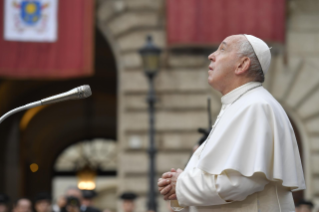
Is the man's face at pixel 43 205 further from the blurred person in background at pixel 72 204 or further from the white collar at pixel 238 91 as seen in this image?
the white collar at pixel 238 91

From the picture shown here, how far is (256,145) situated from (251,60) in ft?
Answer: 1.63

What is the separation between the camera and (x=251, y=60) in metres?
3.07

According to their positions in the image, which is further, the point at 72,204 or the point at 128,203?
the point at 128,203

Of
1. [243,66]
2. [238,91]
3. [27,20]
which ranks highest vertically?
[27,20]

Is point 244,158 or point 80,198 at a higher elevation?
point 244,158

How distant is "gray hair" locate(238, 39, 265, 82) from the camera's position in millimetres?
3078

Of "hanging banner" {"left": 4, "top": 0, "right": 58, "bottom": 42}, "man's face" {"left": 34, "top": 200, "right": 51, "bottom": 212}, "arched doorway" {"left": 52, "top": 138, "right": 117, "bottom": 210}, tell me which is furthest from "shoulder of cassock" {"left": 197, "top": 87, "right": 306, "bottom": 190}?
"arched doorway" {"left": 52, "top": 138, "right": 117, "bottom": 210}

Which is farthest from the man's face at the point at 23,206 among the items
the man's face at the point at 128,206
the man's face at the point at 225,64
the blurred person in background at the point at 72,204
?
the man's face at the point at 225,64

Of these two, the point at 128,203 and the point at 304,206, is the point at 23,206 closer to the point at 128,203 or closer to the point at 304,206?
the point at 128,203

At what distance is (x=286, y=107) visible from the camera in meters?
12.3

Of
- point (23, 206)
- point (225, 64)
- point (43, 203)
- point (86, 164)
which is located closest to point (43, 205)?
point (43, 203)

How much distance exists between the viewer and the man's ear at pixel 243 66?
306 centimetres

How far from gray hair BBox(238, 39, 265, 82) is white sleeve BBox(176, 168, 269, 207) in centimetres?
56

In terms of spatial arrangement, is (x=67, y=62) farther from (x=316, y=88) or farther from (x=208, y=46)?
(x=316, y=88)
